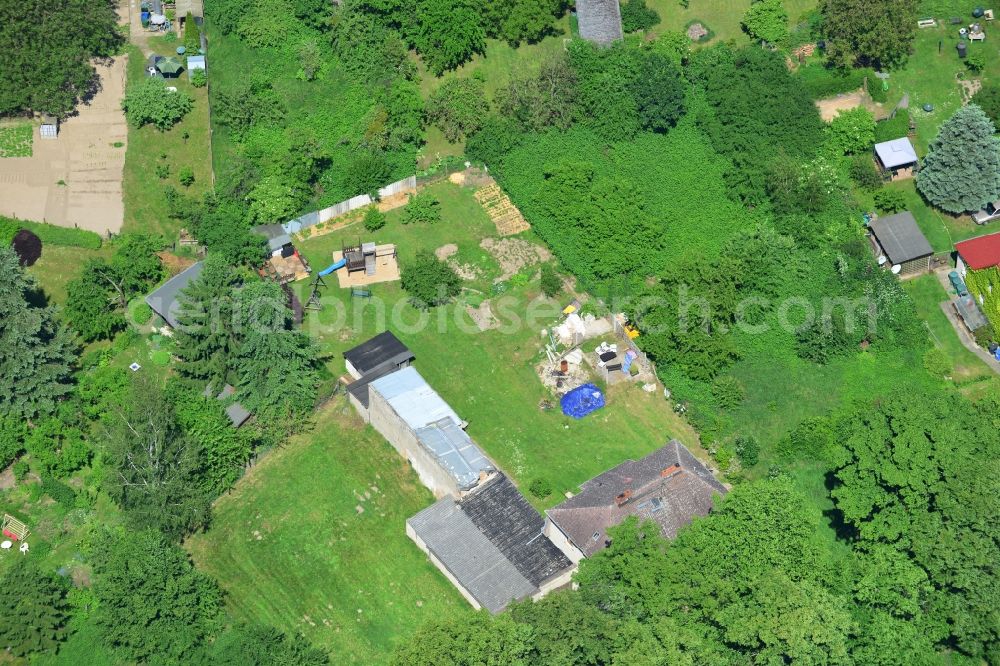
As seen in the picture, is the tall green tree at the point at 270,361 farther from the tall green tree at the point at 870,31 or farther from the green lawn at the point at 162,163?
the tall green tree at the point at 870,31

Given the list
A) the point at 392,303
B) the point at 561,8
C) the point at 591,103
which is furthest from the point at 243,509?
the point at 561,8

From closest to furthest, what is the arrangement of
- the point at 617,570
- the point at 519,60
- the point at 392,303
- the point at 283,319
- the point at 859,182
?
the point at 617,570
the point at 283,319
the point at 392,303
the point at 859,182
the point at 519,60

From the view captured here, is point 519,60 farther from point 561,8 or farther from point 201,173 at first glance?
point 201,173

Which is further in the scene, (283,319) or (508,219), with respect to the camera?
(508,219)

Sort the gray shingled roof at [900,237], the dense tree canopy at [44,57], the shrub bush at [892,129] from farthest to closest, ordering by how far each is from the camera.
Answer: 1. the shrub bush at [892,129]
2. the dense tree canopy at [44,57]
3. the gray shingled roof at [900,237]

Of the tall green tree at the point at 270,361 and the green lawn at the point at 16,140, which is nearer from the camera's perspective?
the tall green tree at the point at 270,361

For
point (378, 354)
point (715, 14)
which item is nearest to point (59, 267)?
point (378, 354)

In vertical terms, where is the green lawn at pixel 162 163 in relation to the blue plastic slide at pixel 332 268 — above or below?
above

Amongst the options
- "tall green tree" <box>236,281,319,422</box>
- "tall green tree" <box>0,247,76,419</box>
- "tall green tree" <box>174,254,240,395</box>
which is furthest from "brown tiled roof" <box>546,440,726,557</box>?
"tall green tree" <box>0,247,76,419</box>

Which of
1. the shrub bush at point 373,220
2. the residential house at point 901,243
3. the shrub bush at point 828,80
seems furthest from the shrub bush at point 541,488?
the shrub bush at point 828,80
